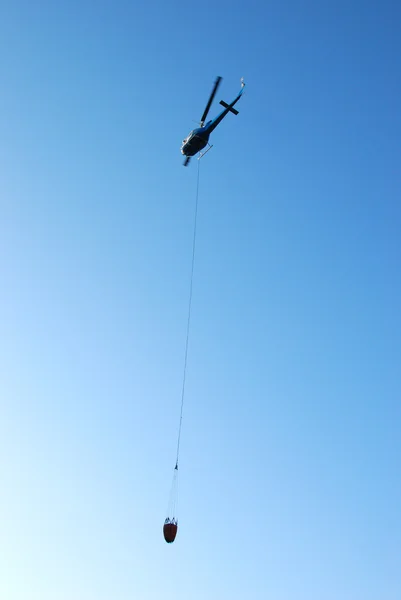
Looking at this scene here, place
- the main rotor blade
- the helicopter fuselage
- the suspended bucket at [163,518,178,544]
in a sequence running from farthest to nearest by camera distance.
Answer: the main rotor blade, the helicopter fuselage, the suspended bucket at [163,518,178,544]

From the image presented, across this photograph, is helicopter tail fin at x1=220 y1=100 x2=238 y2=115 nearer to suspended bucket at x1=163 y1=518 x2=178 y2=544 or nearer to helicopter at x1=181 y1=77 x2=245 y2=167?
helicopter at x1=181 y1=77 x2=245 y2=167

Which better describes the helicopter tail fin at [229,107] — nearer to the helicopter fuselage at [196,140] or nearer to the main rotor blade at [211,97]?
the main rotor blade at [211,97]

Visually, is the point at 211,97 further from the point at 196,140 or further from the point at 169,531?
the point at 169,531

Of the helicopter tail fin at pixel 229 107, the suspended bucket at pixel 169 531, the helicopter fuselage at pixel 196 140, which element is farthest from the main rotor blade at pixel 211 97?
the suspended bucket at pixel 169 531

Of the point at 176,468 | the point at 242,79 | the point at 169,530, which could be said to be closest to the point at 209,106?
the point at 242,79

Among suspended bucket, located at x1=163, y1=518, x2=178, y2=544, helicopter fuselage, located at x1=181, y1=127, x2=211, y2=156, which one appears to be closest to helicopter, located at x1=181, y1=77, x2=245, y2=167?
helicopter fuselage, located at x1=181, y1=127, x2=211, y2=156

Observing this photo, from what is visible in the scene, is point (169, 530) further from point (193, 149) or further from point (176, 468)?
point (193, 149)

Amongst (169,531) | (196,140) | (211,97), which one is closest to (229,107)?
(211,97)

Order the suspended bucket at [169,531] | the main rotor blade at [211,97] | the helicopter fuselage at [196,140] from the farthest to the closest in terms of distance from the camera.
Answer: the main rotor blade at [211,97] < the helicopter fuselage at [196,140] < the suspended bucket at [169,531]

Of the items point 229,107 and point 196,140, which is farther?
point 229,107

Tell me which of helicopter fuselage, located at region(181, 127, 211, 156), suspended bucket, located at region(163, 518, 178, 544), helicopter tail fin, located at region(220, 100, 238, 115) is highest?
helicopter tail fin, located at region(220, 100, 238, 115)

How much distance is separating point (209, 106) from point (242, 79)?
3973mm

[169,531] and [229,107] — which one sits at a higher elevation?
[229,107]

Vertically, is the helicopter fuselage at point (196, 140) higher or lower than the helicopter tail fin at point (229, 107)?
lower
